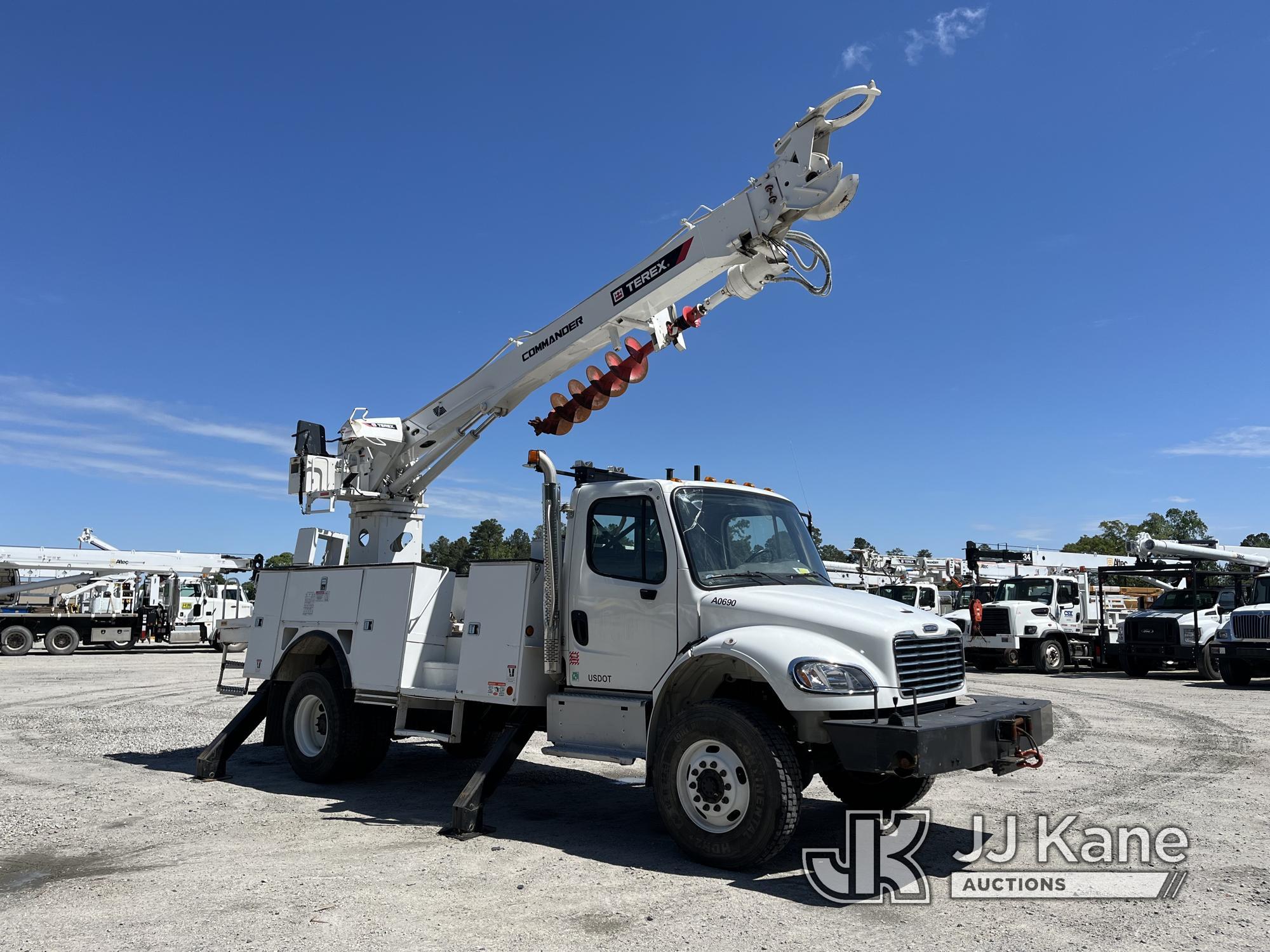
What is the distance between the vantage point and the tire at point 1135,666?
22016 mm

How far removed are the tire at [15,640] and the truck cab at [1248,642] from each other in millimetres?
32064

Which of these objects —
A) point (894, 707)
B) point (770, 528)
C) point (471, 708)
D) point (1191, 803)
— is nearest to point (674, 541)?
point (770, 528)

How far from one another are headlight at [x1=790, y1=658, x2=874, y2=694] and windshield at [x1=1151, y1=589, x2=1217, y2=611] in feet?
65.6

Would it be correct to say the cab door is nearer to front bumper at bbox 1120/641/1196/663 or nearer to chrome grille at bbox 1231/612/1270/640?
chrome grille at bbox 1231/612/1270/640

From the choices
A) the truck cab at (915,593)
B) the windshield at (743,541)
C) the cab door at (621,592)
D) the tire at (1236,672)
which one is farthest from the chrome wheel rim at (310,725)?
the truck cab at (915,593)

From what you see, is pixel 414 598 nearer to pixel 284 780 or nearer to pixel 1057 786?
pixel 284 780

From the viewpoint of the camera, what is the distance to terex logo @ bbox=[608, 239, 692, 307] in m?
8.14

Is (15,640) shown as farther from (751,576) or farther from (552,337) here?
(751,576)

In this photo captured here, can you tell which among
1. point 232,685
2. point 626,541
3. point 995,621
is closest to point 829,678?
point 626,541

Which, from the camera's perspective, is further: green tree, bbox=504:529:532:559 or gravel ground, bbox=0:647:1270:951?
green tree, bbox=504:529:532:559

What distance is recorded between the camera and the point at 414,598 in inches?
311

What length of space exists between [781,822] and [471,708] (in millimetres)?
3228

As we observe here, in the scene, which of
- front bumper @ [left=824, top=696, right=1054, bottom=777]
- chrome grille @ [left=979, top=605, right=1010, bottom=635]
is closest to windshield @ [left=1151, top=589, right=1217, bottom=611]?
chrome grille @ [left=979, top=605, right=1010, bottom=635]

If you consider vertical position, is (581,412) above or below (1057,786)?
above
